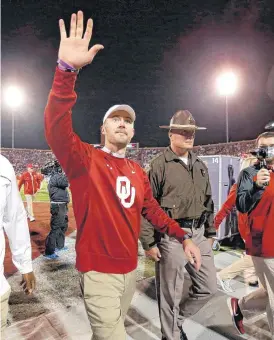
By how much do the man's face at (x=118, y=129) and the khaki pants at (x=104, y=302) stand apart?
0.92 metres

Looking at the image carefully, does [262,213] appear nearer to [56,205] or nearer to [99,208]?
[99,208]

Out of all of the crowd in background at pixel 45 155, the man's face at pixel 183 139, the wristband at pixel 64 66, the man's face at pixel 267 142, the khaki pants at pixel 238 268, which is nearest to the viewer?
the wristband at pixel 64 66

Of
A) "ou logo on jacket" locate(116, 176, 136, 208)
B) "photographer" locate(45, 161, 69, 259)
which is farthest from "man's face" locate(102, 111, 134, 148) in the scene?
"photographer" locate(45, 161, 69, 259)

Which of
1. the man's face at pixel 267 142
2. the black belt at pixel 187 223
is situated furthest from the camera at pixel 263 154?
the black belt at pixel 187 223

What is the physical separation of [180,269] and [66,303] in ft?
6.10

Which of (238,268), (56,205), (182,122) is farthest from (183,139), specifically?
(56,205)

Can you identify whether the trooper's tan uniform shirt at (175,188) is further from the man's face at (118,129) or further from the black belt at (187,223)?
the man's face at (118,129)

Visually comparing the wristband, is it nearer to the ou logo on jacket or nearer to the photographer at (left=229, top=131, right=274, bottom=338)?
the ou logo on jacket

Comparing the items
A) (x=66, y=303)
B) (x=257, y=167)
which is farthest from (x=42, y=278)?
(x=257, y=167)

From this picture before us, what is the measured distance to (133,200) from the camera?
7.15 ft

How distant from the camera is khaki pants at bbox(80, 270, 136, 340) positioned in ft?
6.11

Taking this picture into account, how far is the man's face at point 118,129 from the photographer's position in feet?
7.20

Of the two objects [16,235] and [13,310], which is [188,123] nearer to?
[16,235]

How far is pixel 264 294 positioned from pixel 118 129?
2189mm
